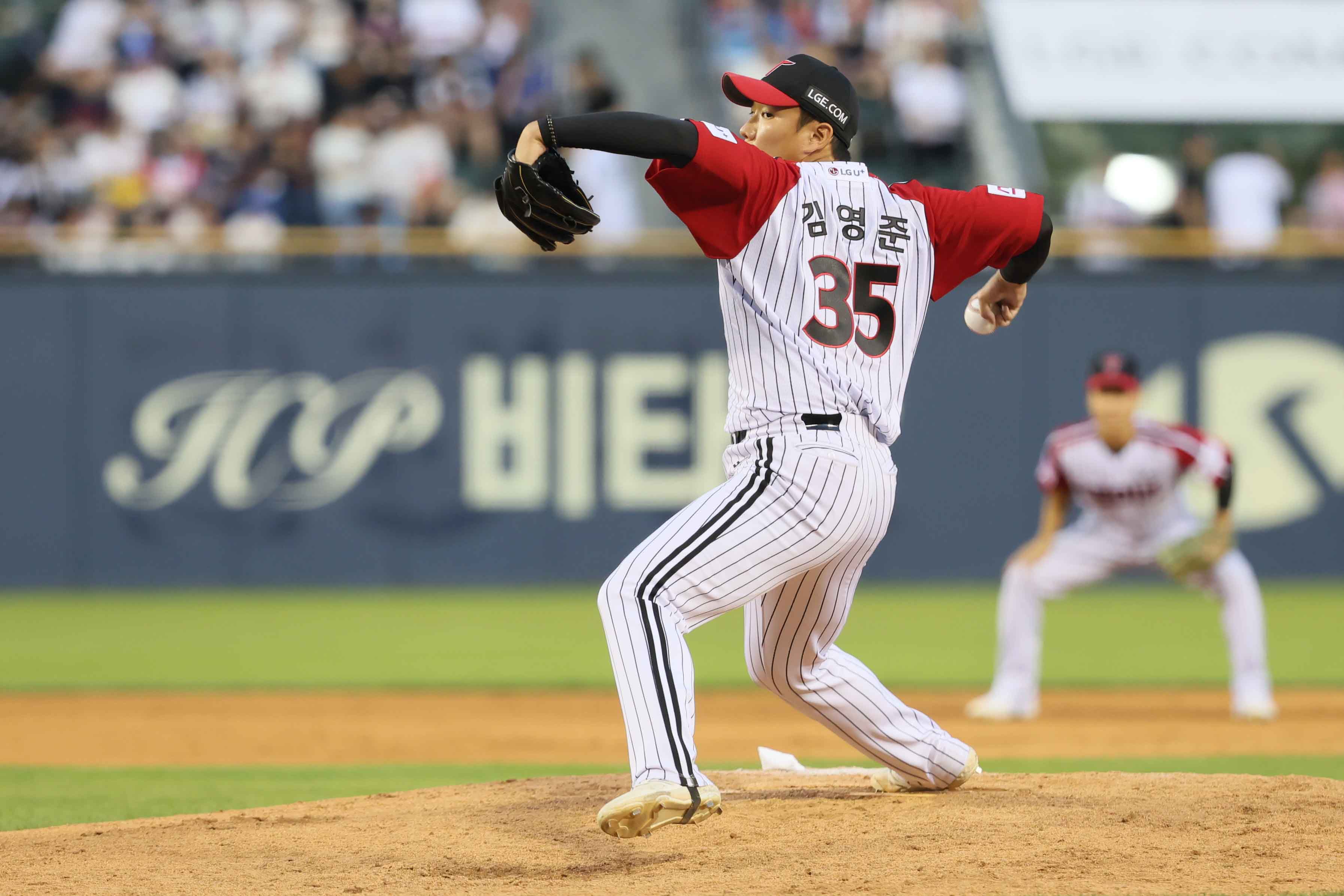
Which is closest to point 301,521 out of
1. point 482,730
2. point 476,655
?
point 476,655

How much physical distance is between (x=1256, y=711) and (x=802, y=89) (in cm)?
484

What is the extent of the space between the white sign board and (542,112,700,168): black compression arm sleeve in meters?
11.5

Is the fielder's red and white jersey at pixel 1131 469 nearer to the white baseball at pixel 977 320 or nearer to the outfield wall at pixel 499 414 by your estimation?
the white baseball at pixel 977 320

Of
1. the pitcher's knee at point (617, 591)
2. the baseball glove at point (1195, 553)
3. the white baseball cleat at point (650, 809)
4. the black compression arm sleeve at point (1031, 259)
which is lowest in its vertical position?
the white baseball cleat at point (650, 809)

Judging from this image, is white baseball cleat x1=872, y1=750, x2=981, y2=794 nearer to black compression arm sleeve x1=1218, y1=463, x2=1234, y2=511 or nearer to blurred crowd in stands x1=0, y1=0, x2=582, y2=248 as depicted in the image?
black compression arm sleeve x1=1218, y1=463, x2=1234, y2=511

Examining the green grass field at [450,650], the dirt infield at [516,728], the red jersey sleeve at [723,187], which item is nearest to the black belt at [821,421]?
the red jersey sleeve at [723,187]

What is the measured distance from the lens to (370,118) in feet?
47.1

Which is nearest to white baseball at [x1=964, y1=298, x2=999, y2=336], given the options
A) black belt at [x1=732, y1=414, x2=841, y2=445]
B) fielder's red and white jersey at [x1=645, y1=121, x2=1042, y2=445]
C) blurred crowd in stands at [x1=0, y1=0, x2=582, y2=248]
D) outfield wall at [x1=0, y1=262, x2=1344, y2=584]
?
fielder's red and white jersey at [x1=645, y1=121, x2=1042, y2=445]

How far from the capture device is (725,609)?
4.09m

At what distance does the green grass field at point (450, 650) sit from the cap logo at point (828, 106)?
2993mm

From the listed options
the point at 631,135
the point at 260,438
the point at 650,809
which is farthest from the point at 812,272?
the point at 260,438

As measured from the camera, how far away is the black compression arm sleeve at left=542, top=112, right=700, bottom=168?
3.78 m

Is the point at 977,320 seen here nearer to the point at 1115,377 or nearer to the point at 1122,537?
the point at 1115,377

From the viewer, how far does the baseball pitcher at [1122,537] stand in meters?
8.12
